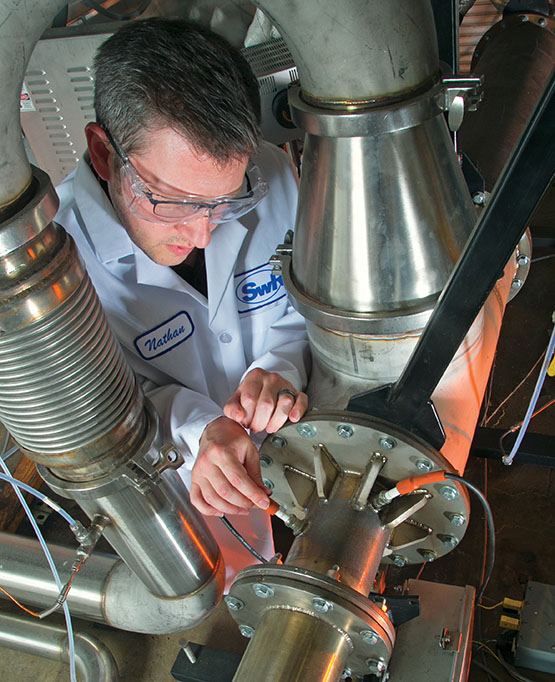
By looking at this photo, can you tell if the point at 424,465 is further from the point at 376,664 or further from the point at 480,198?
the point at 480,198

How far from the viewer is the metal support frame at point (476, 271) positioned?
56 centimetres

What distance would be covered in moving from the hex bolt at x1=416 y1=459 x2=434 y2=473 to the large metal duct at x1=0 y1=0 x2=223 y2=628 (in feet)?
1.43

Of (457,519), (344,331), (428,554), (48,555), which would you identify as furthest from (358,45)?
(48,555)

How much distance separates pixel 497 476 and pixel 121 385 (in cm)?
134

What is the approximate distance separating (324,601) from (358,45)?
2.01 feet

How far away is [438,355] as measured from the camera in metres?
0.71

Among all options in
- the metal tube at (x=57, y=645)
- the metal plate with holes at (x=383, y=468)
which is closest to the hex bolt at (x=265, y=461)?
the metal plate with holes at (x=383, y=468)

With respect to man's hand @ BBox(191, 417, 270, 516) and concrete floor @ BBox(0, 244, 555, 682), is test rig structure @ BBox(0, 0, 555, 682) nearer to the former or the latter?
man's hand @ BBox(191, 417, 270, 516)

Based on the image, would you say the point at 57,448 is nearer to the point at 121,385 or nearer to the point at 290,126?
the point at 121,385

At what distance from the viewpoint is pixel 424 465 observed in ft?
2.66

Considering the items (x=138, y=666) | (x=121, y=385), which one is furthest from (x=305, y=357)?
(x=138, y=666)

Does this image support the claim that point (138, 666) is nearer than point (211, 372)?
No

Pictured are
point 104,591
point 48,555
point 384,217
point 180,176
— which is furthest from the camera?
point 104,591

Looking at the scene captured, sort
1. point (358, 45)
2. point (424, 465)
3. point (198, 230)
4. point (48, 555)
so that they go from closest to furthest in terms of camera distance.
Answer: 1. point (358, 45)
2. point (424, 465)
3. point (198, 230)
4. point (48, 555)
